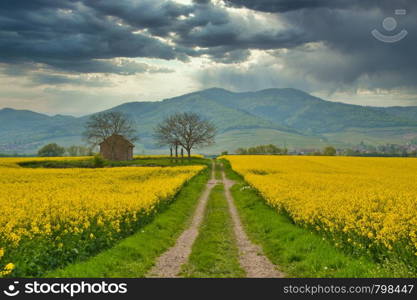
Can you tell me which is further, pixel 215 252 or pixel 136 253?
pixel 215 252

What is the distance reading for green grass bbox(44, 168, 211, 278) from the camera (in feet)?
36.5

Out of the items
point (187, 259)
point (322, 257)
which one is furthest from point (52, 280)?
point (322, 257)

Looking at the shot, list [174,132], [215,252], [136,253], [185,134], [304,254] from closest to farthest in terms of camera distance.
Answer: [304,254] < [136,253] < [215,252] < [185,134] < [174,132]

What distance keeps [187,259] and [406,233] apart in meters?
7.38

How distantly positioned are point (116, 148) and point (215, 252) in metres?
86.1

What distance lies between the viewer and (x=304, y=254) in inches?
534

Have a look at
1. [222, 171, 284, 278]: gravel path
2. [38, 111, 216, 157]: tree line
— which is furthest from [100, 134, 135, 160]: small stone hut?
[222, 171, 284, 278]: gravel path

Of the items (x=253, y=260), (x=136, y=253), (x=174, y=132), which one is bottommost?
(x=253, y=260)

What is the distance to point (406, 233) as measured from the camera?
12625 mm

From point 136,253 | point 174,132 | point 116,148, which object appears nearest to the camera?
point 136,253

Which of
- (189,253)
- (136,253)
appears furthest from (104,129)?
(136,253)

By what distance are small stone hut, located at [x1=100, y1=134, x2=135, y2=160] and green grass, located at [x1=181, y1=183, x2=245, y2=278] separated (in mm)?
75602

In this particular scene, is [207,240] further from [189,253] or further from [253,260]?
[253,260]

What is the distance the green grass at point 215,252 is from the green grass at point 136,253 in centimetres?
132
